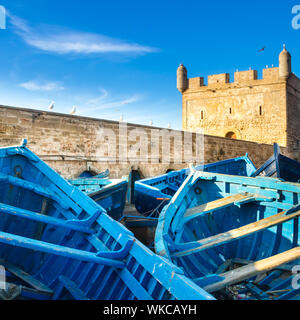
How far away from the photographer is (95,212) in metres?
3.46

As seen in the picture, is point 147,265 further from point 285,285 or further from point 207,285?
point 285,285

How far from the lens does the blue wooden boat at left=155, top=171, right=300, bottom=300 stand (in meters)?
3.25

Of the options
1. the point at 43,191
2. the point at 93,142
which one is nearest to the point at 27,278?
the point at 43,191

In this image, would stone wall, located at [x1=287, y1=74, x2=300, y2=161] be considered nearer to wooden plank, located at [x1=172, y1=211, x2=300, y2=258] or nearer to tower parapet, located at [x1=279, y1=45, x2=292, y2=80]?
tower parapet, located at [x1=279, y1=45, x2=292, y2=80]

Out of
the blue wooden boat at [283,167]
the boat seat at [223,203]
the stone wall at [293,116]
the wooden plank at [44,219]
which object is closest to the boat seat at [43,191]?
the wooden plank at [44,219]

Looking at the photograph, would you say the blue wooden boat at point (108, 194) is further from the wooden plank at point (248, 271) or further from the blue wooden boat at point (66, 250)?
the wooden plank at point (248, 271)

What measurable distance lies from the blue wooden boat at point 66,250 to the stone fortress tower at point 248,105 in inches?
873

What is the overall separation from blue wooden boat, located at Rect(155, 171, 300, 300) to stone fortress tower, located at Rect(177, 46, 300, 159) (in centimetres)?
1934

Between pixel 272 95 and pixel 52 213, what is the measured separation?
22.7 m

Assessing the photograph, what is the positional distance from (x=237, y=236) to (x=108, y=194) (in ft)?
10.5

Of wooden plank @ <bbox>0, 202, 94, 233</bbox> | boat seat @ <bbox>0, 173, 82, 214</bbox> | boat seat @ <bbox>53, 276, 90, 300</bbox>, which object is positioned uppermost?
boat seat @ <bbox>0, 173, 82, 214</bbox>

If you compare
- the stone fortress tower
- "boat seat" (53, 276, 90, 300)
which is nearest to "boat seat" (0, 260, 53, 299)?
"boat seat" (53, 276, 90, 300)

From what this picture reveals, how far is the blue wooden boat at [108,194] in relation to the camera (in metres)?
5.56
